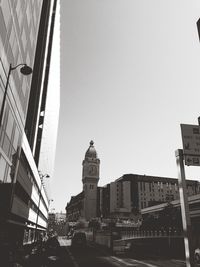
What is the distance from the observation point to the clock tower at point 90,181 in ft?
520

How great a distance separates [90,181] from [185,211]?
520 feet

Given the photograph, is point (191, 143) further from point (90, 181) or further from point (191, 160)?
point (90, 181)

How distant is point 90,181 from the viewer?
545 ft

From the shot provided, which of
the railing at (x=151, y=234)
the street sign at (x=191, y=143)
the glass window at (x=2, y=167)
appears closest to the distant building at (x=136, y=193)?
the railing at (x=151, y=234)

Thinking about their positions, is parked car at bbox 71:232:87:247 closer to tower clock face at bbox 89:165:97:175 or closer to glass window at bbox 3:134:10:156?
glass window at bbox 3:134:10:156

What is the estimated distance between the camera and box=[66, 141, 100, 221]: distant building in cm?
15912

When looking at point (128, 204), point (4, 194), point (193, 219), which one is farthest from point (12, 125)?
point (128, 204)

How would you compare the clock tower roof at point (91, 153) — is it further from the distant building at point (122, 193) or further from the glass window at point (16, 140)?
the glass window at point (16, 140)

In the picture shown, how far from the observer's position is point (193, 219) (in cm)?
6606

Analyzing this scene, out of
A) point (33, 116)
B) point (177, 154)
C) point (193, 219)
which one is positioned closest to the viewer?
point (177, 154)

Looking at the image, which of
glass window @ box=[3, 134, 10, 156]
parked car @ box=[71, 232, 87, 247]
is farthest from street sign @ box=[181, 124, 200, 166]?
parked car @ box=[71, 232, 87, 247]

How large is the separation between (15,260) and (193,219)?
64852 mm

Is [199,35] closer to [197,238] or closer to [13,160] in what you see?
[197,238]

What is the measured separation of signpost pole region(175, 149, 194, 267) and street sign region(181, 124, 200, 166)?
0.97 feet
